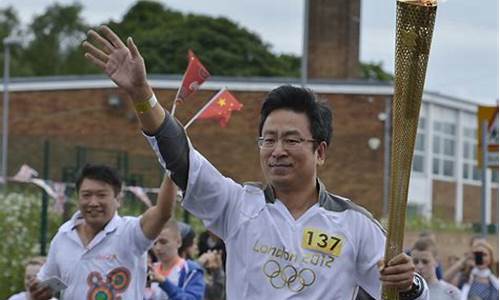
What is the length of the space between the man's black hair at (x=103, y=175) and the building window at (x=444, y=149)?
138 feet

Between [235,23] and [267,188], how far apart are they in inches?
2500

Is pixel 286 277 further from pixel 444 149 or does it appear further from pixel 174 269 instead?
pixel 444 149

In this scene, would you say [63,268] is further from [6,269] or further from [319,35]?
[319,35]

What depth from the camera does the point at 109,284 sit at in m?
9.88

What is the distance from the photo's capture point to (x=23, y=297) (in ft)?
39.3

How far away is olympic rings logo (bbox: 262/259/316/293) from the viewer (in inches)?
266

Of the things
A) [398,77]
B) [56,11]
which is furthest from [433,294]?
[56,11]

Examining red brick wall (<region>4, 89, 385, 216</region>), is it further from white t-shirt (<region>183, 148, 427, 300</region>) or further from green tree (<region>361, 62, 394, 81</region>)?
white t-shirt (<region>183, 148, 427, 300</region>)

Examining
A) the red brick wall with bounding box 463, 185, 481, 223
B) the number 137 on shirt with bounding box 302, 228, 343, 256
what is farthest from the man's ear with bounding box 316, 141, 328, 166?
the red brick wall with bounding box 463, 185, 481, 223

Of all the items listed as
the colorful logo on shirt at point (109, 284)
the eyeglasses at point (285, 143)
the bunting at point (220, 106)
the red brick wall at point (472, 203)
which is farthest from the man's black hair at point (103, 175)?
the red brick wall at point (472, 203)

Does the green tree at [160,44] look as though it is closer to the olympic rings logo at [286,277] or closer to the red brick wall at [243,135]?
the red brick wall at [243,135]

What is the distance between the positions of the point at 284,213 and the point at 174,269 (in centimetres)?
509

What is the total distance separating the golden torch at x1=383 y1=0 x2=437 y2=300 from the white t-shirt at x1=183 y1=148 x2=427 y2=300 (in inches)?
27.9

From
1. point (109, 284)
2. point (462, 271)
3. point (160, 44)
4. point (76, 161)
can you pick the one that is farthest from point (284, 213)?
point (160, 44)
